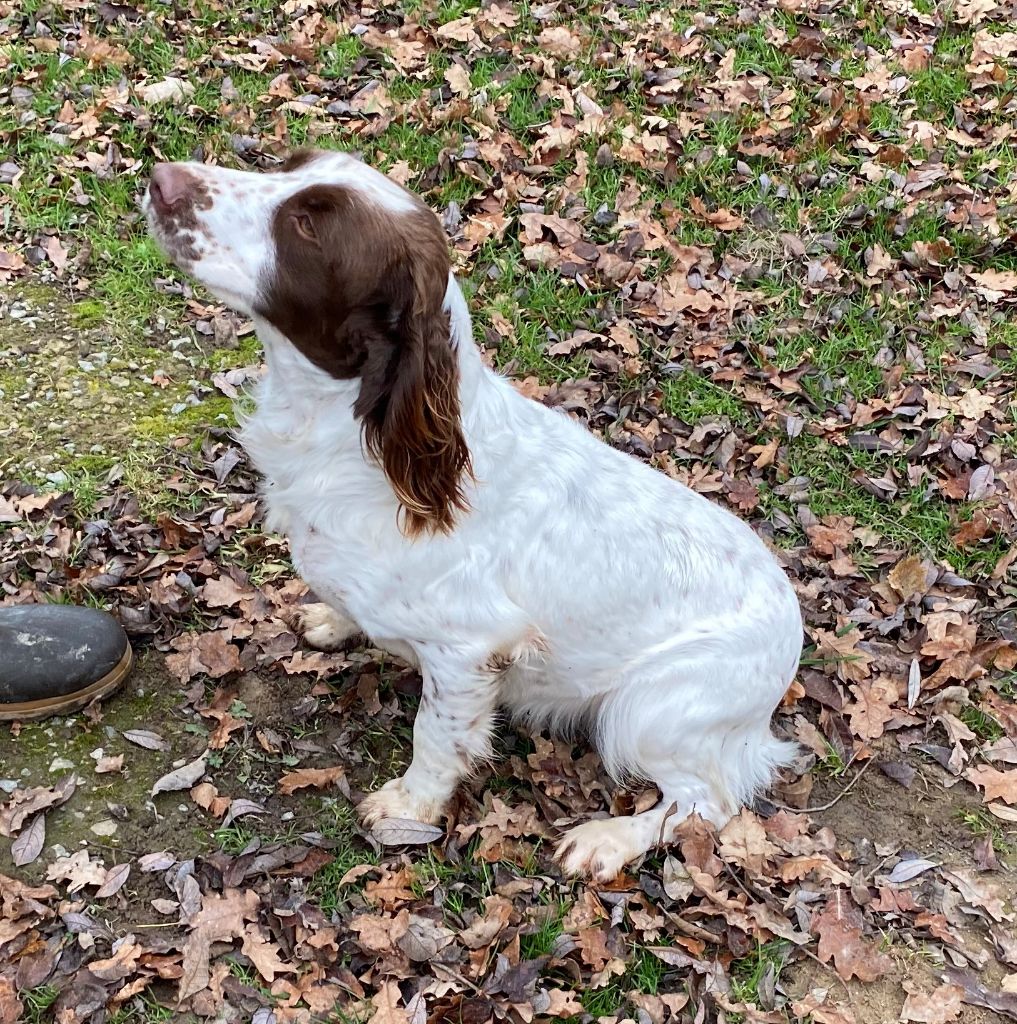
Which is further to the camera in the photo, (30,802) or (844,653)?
(844,653)

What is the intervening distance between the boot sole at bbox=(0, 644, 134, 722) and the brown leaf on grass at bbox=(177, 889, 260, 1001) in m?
0.88

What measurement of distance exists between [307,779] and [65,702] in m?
0.91

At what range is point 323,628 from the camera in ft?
14.0

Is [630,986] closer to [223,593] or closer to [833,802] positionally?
[833,802]

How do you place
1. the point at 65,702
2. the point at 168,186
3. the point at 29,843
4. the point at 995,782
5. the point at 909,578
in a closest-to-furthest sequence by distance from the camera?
1. the point at 168,186
2. the point at 29,843
3. the point at 65,702
4. the point at 995,782
5. the point at 909,578

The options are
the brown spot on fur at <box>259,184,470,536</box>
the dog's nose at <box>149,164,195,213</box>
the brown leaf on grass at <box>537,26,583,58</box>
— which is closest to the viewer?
the brown spot on fur at <box>259,184,470,536</box>

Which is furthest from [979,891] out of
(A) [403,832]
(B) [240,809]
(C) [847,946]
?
(B) [240,809]

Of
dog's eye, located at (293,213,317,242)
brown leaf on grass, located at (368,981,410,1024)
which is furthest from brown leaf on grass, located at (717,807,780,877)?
dog's eye, located at (293,213,317,242)

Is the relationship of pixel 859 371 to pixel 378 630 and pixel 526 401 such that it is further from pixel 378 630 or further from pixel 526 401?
pixel 378 630

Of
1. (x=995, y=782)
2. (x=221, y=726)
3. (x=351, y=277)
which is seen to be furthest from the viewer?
(x=995, y=782)

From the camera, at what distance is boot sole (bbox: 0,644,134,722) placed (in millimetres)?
3715

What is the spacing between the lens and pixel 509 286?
19.5 ft

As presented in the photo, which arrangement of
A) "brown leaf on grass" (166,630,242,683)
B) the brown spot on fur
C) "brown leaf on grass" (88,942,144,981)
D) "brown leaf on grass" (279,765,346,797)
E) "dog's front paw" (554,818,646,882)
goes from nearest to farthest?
1. the brown spot on fur
2. "brown leaf on grass" (88,942,144,981)
3. "dog's front paw" (554,818,646,882)
4. "brown leaf on grass" (279,765,346,797)
5. "brown leaf on grass" (166,630,242,683)

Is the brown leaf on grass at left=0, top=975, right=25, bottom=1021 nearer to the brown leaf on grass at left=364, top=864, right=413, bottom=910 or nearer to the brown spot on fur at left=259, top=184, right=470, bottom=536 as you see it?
the brown leaf on grass at left=364, top=864, right=413, bottom=910
